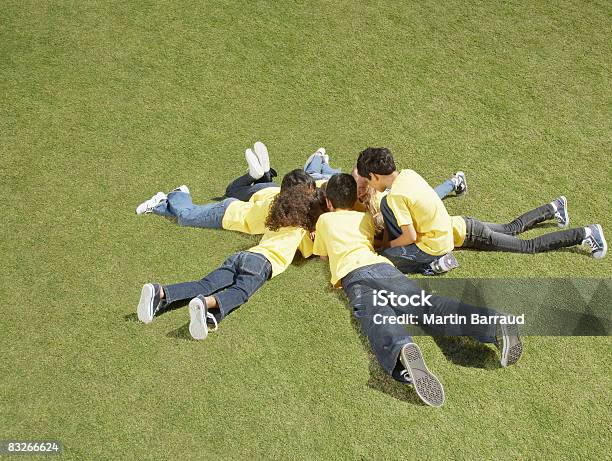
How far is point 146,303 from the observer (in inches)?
201

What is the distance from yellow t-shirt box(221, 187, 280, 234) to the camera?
5.95 m

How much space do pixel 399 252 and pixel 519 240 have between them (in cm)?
121

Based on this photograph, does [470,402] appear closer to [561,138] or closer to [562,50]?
[561,138]

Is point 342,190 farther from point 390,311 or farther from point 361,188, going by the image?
point 390,311

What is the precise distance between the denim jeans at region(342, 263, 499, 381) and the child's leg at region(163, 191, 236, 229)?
5.00 feet

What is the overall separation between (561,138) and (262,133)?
11.0 ft

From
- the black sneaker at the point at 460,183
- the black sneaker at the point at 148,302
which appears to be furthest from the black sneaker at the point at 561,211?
the black sneaker at the point at 148,302

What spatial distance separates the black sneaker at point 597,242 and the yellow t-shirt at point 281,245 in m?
2.53

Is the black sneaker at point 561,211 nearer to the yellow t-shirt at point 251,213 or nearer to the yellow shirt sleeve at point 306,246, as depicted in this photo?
the yellow shirt sleeve at point 306,246

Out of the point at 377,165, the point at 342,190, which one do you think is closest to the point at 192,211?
the point at 342,190

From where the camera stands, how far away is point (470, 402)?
470 cm

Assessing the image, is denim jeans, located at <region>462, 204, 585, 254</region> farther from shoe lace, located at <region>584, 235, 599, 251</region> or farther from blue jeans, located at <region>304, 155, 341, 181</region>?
blue jeans, located at <region>304, 155, 341, 181</region>

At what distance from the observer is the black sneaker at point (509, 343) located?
4.70 meters

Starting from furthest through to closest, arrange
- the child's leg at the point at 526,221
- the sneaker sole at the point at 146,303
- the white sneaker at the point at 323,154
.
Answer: the white sneaker at the point at 323,154 → the child's leg at the point at 526,221 → the sneaker sole at the point at 146,303
